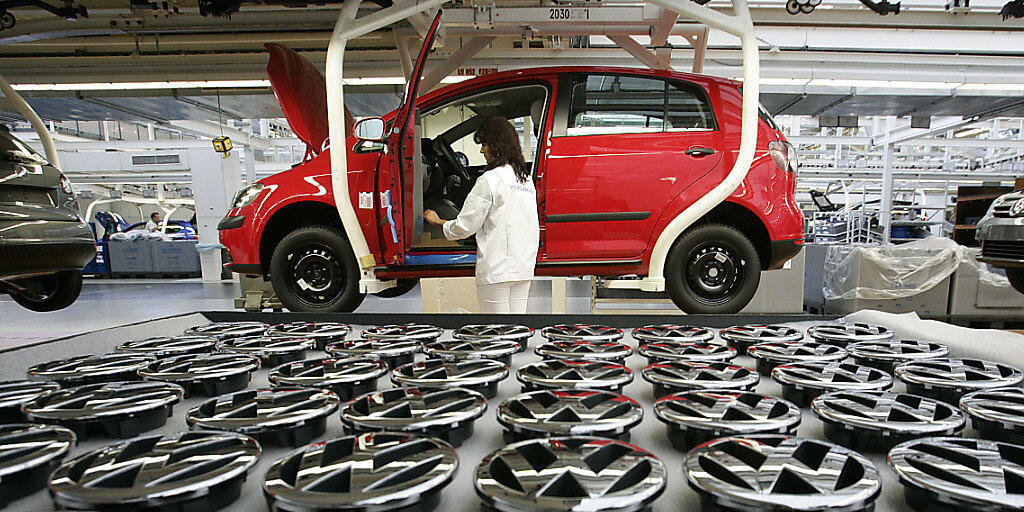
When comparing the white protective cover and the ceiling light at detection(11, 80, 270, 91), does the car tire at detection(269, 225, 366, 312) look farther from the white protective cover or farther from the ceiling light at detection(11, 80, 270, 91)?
the white protective cover

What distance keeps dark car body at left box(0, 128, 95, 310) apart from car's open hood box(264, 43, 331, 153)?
1.20 meters

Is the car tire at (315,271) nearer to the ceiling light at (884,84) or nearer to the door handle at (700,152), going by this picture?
the door handle at (700,152)

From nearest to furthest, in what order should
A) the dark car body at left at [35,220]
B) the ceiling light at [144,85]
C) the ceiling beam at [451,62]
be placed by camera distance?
the dark car body at left at [35,220] → the ceiling beam at [451,62] → the ceiling light at [144,85]

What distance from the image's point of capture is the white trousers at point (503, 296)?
2.25 m

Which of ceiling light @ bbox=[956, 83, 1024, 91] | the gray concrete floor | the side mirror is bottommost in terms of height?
the gray concrete floor

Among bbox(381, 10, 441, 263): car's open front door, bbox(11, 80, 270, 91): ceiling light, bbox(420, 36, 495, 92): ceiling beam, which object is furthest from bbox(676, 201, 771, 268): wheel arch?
bbox(11, 80, 270, 91): ceiling light

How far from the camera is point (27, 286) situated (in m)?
2.64

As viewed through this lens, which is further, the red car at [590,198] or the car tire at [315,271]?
the car tire at [315,271]

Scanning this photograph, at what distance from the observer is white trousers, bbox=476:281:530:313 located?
7.37ft

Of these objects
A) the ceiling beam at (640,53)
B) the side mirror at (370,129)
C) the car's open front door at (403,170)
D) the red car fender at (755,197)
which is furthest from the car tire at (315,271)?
the ceiling beam at (640,53)

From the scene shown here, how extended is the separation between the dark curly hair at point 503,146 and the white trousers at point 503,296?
0.54m

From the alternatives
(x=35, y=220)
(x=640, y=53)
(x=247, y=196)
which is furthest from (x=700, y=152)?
(x=35, y=220)

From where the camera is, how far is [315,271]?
2812 millimetres

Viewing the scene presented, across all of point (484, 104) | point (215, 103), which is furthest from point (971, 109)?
point (215, 103)
